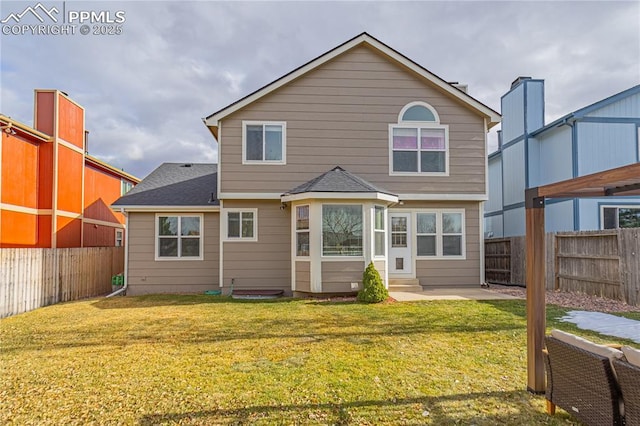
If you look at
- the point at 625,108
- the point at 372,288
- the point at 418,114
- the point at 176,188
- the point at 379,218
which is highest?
the point at 625,108

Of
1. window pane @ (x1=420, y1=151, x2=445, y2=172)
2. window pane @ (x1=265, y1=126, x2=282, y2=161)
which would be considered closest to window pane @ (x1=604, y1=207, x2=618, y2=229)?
window pane @ (x1=420, y1=151, x2=445, y2=172)

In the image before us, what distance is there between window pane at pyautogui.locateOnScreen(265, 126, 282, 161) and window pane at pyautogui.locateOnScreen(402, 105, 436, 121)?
419cm

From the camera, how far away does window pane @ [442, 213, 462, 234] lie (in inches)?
485

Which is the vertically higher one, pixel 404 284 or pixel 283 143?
pixel 283 143

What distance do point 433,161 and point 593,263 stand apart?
5.24 metres

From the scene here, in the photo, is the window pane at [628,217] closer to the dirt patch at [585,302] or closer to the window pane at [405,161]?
the dirt patch at [585,302]

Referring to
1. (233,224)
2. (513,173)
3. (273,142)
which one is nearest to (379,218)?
(273,142)

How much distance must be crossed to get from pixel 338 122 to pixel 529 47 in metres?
8.08

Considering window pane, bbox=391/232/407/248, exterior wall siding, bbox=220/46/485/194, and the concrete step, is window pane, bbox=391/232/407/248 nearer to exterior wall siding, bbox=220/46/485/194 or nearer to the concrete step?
the concrete step

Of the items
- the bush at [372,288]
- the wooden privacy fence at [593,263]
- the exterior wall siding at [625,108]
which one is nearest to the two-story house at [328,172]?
the bush at [372,288]

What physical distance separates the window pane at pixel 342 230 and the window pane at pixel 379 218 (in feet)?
1.77

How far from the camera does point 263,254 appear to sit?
1170cm

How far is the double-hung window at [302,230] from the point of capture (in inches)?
416

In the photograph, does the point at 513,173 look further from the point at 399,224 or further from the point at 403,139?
the point at 399,224
